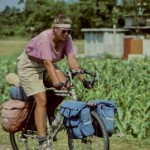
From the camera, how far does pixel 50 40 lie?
596 centimetres

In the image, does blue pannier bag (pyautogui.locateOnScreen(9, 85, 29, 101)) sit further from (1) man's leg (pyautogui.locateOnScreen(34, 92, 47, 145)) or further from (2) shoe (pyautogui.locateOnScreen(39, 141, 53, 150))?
(2) shoe (pyautogui.locateOnScreen(39, 141, 53, 150))

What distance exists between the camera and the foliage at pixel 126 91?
8711mm

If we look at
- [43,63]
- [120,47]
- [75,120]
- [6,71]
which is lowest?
[120,47]

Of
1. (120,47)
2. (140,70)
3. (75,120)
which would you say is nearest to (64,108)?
(75,120)

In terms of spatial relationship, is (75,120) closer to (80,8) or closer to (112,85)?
(112,85)

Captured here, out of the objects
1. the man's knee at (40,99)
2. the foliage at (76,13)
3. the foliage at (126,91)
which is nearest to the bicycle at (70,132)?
the man's knee at (40,99)

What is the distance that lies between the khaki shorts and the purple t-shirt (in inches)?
3.4

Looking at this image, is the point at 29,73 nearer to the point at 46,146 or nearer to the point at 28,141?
the point at 46,146

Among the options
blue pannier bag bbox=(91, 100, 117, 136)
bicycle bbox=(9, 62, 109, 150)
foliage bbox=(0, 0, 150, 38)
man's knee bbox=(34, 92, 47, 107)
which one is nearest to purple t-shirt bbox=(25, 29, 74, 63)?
bicycle bbox=(9, 62, 109, 150)

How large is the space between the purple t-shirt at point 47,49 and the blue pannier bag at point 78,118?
55 cm

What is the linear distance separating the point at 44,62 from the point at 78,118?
0.68 m

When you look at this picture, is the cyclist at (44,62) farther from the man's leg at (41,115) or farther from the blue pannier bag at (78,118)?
the blue pannier bag at (78,118)

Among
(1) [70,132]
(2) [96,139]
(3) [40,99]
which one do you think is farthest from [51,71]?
(2) [96,139]

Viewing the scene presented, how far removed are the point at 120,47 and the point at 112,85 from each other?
3222cm
